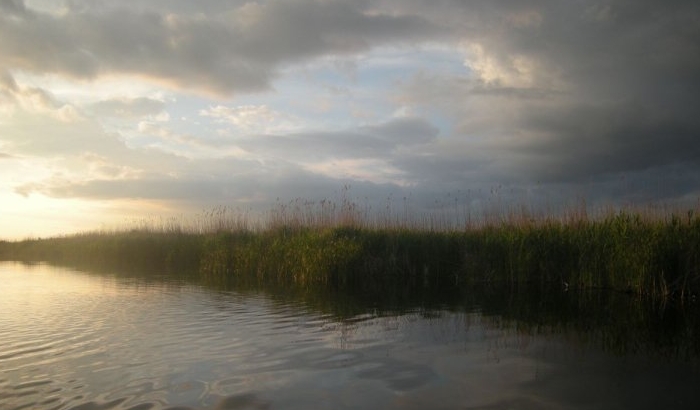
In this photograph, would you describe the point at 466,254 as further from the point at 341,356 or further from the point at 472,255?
the point at 341,356

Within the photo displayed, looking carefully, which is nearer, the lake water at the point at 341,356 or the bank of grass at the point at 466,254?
the lake water at the point at 341,356

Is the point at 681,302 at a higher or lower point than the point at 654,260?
lower

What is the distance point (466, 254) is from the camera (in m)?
13.6

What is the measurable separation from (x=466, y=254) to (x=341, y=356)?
9.05 m

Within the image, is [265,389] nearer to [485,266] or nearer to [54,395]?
[54,395]

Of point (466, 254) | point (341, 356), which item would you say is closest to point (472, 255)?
point (466, 254)

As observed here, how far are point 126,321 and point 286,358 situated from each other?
333cm

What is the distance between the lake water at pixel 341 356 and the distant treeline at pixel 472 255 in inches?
74.2

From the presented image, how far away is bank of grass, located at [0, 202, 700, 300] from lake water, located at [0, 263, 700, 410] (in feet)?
6.53

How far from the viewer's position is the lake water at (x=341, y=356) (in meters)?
3.94

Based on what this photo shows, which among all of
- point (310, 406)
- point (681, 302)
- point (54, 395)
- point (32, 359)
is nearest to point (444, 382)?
point (310, 406)

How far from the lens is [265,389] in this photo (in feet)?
13.4

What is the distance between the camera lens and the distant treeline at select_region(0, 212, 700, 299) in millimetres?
10109

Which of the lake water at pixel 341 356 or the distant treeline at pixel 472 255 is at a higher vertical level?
the distant treeline at pixel 472 255
